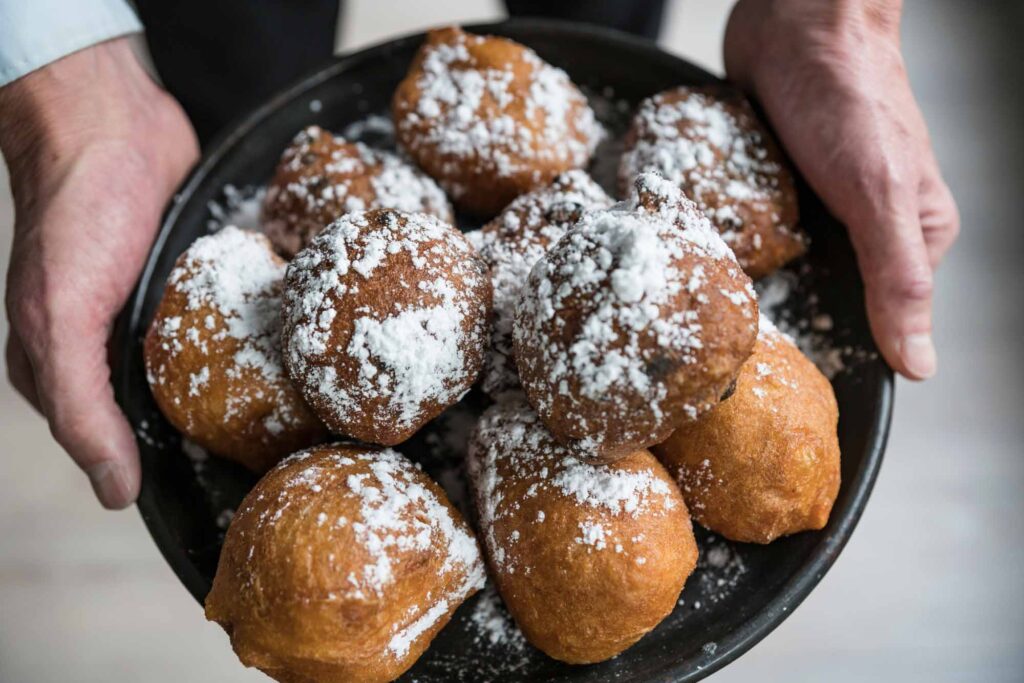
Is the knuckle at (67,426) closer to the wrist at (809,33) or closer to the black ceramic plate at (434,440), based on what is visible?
the black ceramic plate at (434,440)

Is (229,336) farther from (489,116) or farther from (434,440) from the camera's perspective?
(489,116)

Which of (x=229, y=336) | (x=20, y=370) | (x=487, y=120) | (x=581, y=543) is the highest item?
(x=487, y=120)

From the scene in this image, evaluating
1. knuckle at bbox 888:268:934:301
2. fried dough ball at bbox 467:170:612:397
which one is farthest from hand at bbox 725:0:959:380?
fried dough ball at bbox 467:170:612:397

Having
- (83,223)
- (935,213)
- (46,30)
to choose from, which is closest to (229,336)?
(83,223)

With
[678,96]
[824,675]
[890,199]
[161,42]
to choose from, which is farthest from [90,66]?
[824,675]

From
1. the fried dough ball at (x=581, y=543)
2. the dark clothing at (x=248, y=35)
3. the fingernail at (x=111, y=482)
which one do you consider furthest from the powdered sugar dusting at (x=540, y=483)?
the dark clothing at (x=248, y=35)
